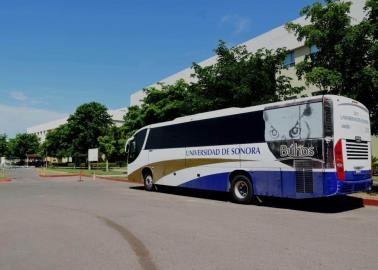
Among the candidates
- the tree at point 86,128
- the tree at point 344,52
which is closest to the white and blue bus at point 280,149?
the tree at point 344,52

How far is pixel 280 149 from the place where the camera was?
13148mm

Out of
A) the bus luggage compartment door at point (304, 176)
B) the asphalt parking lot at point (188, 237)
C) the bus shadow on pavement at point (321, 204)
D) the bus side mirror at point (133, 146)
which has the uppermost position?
the bus side mirror at point (133, 146)

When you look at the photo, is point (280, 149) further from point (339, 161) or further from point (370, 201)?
point (370, 201)

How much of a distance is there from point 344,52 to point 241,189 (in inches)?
249

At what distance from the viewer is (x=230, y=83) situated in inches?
819

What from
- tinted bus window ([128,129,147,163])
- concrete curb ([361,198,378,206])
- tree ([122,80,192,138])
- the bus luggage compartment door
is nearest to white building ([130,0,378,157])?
tree ([122,80,192,138])

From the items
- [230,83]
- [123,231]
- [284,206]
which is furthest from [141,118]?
[123,231]

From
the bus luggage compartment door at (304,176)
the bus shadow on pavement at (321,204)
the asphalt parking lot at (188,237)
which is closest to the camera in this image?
the asphalt parking lot at (188,237)

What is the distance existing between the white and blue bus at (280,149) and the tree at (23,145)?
3989 inches

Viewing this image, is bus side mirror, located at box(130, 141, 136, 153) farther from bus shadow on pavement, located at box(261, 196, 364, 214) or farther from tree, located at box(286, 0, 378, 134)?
tree, located at box(286, 0, 378, 134)

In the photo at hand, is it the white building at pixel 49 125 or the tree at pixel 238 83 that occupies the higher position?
the white building at pixel 49 125

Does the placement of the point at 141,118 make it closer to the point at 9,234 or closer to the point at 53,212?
the point at 53,212

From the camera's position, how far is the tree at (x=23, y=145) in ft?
361

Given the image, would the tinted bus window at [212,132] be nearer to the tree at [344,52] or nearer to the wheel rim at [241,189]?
the wheel rim at [241,189]
